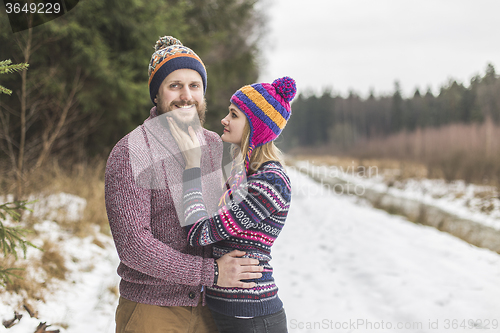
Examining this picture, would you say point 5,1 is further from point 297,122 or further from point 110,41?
point 297,122

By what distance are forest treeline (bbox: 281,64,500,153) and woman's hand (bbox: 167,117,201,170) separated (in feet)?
3.09

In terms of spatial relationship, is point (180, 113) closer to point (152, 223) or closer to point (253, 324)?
point (152, 223)

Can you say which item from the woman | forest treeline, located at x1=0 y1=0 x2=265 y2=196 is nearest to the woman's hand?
the woman

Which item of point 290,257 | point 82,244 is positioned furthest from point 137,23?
point 290,257

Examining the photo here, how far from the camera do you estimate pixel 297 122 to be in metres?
56.2

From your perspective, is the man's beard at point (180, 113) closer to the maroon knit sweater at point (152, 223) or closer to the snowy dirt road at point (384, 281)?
the maroon knit sweater at point (152, 223)

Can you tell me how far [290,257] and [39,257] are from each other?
3.18 m

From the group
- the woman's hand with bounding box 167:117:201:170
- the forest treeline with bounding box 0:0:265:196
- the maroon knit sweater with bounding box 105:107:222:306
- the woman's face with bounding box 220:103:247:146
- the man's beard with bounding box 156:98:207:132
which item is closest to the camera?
the maroon knit sweater with bounding box 105:107:222:306

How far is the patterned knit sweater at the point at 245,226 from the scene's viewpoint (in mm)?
1538

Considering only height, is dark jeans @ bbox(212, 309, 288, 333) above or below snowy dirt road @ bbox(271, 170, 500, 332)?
above

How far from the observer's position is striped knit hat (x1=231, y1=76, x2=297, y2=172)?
1833mm

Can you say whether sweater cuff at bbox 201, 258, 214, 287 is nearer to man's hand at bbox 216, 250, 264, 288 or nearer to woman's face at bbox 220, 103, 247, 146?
man's hand at bbox 216, 250, 264, 288

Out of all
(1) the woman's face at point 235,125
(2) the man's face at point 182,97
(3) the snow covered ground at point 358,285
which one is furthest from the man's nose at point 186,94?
(3) the snow covered ground at point 358,285

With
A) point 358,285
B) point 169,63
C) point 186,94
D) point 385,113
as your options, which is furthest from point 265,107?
point 385,113
